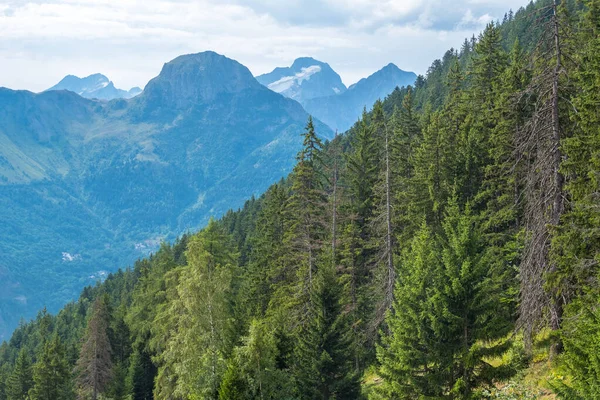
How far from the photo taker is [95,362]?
126 ft

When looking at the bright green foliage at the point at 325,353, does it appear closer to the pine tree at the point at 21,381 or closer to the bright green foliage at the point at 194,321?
the bright green foliage at the point at 194,321

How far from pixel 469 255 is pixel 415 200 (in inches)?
627

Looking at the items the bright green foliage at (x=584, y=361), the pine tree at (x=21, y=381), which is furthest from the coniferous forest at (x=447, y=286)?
the pine tree at (x=21, y=381)

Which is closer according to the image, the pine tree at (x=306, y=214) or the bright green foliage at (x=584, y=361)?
the bright green foliage at (x=584, y=361)

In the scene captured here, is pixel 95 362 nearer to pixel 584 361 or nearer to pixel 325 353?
pixel 325 353

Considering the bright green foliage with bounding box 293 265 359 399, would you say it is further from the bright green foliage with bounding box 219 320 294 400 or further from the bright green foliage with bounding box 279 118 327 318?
the bright green foliage with bounding box 279 118 327 318

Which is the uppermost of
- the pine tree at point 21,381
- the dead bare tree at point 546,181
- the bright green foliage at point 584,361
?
the dead bare tree at point 546,181

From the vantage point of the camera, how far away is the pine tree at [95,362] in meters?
38.2

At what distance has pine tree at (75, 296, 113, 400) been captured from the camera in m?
38.2

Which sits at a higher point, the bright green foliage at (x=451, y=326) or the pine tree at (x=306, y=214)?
the pine tree at (x=306, y=214)

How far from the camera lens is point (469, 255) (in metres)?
16.6

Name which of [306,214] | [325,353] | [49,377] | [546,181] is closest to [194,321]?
[306,214]

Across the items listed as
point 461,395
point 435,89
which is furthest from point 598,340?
point 435,89

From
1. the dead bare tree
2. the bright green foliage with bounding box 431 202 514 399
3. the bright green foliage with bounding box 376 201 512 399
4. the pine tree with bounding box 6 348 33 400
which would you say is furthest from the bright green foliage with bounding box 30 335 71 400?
the dead bare tree
